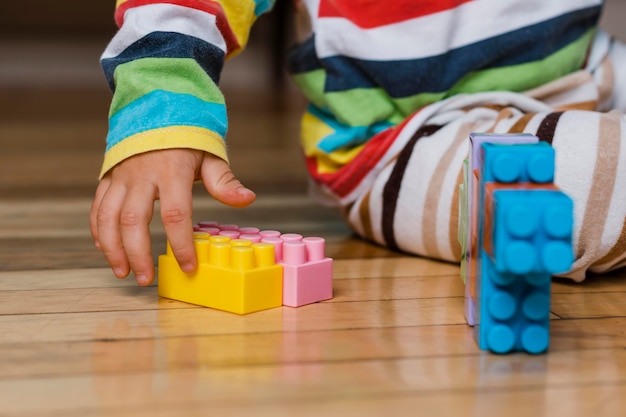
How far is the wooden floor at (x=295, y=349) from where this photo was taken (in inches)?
21.7

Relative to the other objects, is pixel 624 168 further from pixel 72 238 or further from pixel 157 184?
pixel 72 238

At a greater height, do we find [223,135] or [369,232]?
[223,135]

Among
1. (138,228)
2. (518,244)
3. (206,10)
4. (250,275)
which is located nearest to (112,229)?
(138,228)

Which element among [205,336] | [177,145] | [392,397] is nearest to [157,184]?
[177,145]

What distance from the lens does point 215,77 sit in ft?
3.02

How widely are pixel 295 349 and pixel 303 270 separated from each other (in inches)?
4.9

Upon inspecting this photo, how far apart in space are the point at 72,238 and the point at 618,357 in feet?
2.15

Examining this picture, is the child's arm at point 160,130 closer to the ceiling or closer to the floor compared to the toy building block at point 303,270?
closer to the ceiling

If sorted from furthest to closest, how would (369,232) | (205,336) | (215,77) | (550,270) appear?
1. (369,232)
2. (215,77)
3. (205,336)
4. (550,270)

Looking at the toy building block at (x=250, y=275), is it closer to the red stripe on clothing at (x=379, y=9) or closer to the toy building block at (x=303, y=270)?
the toy building block at (x=303, y=270)

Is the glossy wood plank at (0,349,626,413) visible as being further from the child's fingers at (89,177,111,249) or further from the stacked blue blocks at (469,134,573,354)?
the child's fingers at (89,177,111,249)

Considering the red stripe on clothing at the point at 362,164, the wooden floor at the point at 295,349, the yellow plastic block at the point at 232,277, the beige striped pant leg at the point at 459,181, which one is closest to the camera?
the wooden floor at the point at 295,349

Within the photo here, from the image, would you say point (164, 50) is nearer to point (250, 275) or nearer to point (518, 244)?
point (250, 275)

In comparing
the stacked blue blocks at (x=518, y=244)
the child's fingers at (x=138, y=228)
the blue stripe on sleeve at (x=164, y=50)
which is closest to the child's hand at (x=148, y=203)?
the child's fingers at (x=138, y=228)
